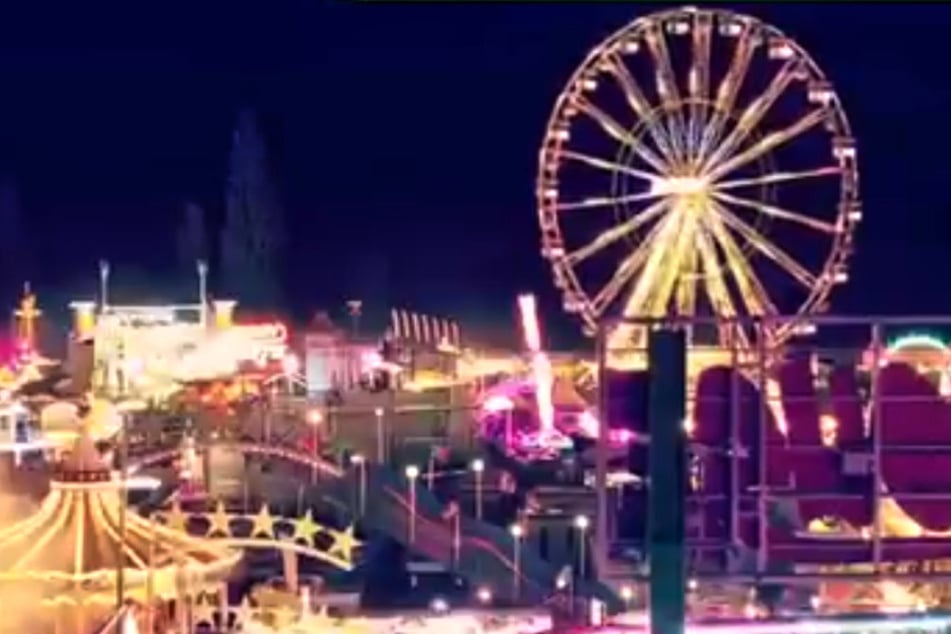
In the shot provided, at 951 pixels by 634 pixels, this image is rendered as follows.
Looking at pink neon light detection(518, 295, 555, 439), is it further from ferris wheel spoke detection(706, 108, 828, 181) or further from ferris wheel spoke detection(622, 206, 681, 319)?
ferris wheel spoke detection(706, 108, 828, 181)

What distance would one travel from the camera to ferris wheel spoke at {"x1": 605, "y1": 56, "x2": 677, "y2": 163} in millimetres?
10516

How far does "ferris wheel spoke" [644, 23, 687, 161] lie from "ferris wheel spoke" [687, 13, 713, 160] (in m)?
0.05

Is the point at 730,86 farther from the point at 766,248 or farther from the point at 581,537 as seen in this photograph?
the point at 581,537

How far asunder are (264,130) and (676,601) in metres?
15.2

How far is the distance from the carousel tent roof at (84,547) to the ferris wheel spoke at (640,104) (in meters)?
4.89

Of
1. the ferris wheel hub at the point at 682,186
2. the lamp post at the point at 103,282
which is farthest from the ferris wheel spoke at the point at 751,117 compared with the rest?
the lamp post at the point at 103,282

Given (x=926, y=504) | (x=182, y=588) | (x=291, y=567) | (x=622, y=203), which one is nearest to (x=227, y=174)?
(x=622, y=203)

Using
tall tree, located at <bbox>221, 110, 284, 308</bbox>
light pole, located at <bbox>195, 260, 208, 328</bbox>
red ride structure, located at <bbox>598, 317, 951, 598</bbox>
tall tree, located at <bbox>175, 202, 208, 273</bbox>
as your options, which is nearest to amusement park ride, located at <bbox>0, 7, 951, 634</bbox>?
red ride structure, located at <bbox>598, 317, 951, 598</bbox>

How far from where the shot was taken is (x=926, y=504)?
320 centimetres

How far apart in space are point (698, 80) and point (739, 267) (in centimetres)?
102

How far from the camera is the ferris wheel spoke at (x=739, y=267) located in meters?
10.9

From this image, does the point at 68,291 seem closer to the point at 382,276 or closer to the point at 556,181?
the point at 382,276

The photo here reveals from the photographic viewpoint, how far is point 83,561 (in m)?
5.95

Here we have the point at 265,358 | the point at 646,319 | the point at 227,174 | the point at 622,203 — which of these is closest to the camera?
the point at 646,319
